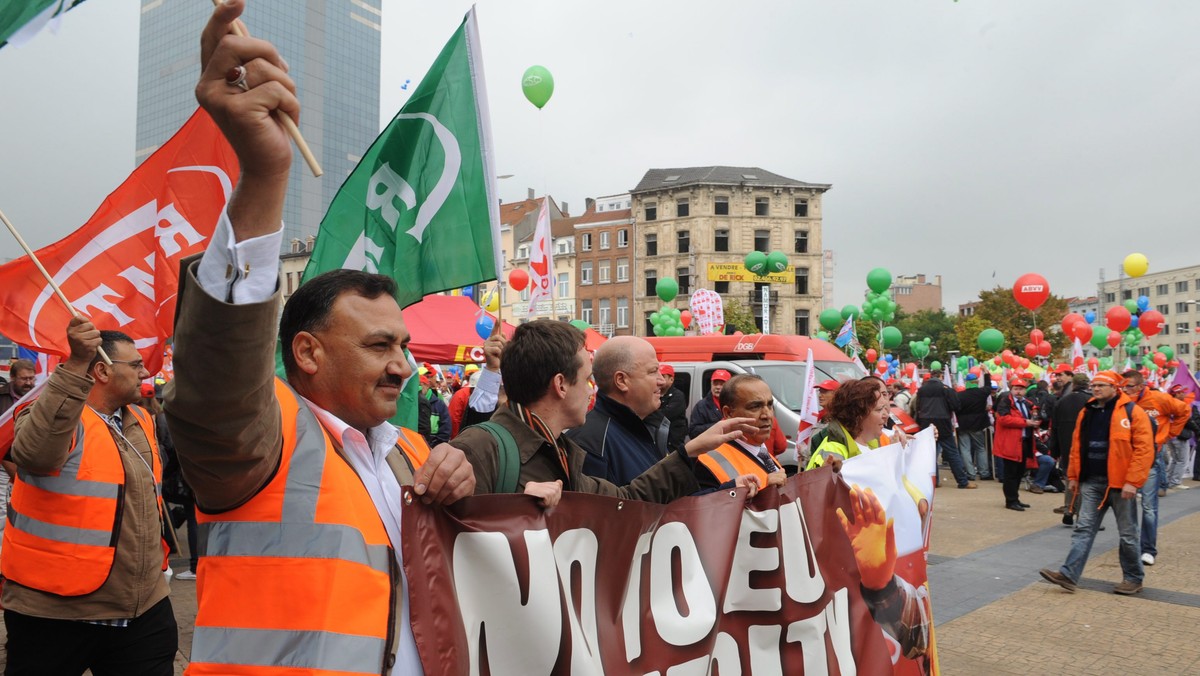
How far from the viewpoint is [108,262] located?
446 cm

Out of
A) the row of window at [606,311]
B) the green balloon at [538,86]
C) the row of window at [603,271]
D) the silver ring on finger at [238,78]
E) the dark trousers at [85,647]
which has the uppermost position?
the row of window at [603,271]

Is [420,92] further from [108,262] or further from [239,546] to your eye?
[239,546]

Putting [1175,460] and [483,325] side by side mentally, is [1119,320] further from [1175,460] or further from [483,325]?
[483,325]

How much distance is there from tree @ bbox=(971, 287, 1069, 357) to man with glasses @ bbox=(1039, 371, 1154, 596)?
53.2 metres

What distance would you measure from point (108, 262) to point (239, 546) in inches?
141

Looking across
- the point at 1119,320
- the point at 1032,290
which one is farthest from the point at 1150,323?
the point at 1032,290

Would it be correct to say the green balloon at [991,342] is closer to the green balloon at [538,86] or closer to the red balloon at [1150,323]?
the red balloon at [1150,323]

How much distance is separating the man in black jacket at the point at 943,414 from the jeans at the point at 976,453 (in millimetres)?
346

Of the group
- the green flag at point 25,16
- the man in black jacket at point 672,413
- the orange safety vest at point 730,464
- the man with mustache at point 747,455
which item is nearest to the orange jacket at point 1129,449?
the man in black jacket at point 672,413

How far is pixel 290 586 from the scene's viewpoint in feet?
5.13

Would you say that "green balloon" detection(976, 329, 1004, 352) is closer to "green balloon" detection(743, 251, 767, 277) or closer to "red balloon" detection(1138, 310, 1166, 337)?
"red balloon" detection(1138, 310, 1166, 337)

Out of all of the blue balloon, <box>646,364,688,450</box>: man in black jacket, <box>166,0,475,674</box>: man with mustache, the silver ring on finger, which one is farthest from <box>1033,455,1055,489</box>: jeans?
the silver ring on finger

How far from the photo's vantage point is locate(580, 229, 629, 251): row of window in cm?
6331

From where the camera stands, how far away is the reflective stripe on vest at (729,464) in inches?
130
